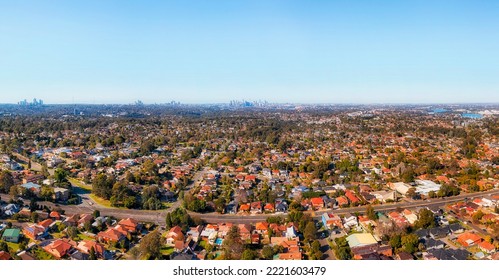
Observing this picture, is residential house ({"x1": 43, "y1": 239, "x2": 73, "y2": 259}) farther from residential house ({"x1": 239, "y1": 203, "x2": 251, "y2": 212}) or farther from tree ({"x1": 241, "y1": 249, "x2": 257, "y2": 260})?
residential house ({"x1": 239, "y1": 203, "x2": 251, "y2": 212})

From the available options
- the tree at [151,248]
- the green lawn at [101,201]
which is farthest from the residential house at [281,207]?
the green lawn at [101,201]

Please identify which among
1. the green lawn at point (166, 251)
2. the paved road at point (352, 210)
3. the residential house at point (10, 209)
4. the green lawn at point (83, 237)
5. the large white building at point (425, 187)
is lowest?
the paved road at point (352, 210)

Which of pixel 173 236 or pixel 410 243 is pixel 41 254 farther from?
pixel 410 243

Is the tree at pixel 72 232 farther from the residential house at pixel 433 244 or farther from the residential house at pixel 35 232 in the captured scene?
the residential house at pixel 433 244

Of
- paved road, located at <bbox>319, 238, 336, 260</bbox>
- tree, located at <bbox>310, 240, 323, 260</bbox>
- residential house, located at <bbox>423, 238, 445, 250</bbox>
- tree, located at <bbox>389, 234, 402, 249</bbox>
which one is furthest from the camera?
residential house, located at <bbox>423, 238, 445, 250</bbox>

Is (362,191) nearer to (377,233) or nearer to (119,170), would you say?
(377,233)

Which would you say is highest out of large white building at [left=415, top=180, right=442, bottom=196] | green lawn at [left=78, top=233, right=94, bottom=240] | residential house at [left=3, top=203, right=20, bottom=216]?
residential house at [left=3, top=203, right=20, bottom=216]

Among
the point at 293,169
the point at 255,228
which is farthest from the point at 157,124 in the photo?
the point at 255,228

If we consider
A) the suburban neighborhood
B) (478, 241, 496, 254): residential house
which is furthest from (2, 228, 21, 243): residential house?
(478, 241, 496, 254): residential house
